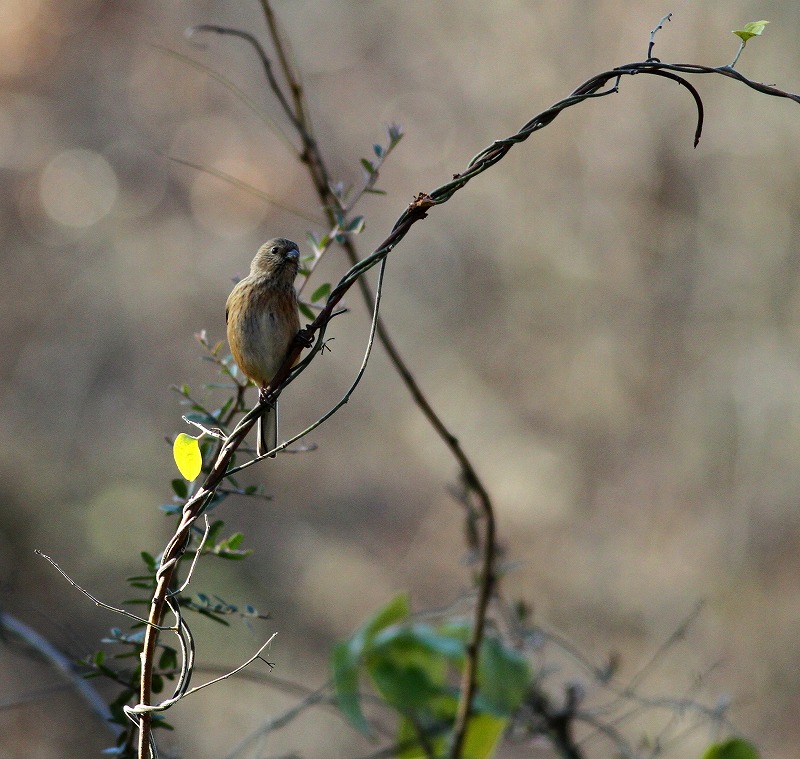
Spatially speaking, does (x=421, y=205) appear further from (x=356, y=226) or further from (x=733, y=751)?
(x=733, y=751)

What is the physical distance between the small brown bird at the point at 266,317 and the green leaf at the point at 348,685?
0.69 m

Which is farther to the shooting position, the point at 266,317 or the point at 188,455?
the point at 266,317

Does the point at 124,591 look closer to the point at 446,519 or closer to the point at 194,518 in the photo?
the point at 446,519

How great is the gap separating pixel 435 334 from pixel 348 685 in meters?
7.43

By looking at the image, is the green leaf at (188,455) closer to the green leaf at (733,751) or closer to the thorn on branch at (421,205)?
the thorn on branch at (421,205)

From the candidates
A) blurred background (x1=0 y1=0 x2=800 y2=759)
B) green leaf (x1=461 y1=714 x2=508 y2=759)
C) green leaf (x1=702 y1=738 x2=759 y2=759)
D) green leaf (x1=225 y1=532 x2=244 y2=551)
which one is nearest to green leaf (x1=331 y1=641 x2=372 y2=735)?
green leaf (x1=461 y1=714 x2=508 y2=759)

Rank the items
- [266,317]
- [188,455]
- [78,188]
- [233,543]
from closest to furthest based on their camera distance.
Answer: [188,455]
[233,543]
[266,317]
[78,188]

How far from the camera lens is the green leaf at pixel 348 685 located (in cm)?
238

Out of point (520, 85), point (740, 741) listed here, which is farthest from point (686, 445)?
point (740, 741)

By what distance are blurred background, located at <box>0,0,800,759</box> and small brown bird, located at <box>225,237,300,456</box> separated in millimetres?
4806

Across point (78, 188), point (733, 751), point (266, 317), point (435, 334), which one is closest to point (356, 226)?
point (266, 317)

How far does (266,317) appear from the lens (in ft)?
9.64

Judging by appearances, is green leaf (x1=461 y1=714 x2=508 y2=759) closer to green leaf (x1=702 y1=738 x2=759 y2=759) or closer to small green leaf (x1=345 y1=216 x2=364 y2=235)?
green leaf (x1=702 y1=738 x2=759 y2=759)

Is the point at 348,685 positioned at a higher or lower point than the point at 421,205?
lower
